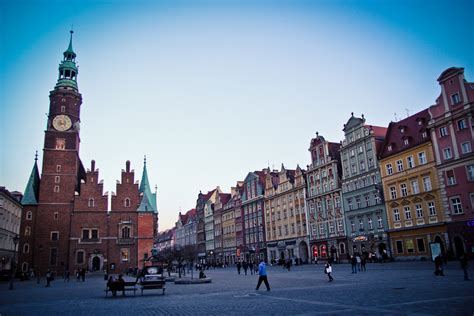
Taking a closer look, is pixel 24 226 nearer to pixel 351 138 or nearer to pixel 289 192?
pixel 289 192

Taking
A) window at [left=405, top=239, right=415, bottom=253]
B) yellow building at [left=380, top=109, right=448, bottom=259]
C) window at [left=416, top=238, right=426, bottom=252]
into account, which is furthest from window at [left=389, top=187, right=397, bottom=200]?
window at [left=416, top=238, right=426, bottom=252]

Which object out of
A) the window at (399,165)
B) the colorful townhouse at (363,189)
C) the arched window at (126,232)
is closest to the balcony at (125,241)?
the arched window at (126,232)

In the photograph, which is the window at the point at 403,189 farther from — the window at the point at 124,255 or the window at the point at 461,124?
the window at the point at 124,255

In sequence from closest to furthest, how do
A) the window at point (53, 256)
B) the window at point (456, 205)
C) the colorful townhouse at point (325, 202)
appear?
the window at point (456, 205) < the colorful townhouse at point (325, 202) < the window at point (53, 256)

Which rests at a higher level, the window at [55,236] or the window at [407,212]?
the window at [55,236]

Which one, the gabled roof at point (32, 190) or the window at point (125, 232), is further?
the window at point (125, 232)

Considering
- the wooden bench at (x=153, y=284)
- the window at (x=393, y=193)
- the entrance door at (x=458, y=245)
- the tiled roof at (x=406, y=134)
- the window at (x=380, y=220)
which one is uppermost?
the tiled roof at (x=406, y=134)

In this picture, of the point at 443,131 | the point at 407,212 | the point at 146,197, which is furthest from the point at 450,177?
the point at 146,197

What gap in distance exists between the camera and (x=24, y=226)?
6725 cm

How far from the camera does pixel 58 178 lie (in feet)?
227

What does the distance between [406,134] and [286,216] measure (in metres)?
30.0

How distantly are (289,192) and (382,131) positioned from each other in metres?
22.0

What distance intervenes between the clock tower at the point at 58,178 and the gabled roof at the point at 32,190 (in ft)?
6.29

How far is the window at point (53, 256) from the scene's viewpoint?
66562 millimetres
